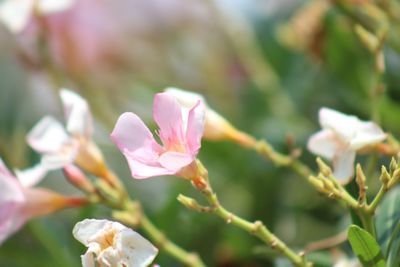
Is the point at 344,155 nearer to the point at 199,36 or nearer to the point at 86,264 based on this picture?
the point at 86,264

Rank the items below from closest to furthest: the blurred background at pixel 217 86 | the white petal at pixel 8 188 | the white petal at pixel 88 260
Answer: the white petal at pixel 88 260 → the white petal at pixel 8 188 → the blurred background at pixel 217 86

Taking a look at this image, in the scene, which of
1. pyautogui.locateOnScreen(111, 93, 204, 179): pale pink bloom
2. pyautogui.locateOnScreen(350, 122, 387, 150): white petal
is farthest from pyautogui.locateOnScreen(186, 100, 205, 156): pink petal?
pyautogui.locateOnScreen(350, 122, 387, 150): white petal

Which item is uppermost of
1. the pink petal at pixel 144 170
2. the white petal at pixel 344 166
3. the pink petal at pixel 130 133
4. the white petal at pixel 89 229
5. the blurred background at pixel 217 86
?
the pink petal at pixel 130 133

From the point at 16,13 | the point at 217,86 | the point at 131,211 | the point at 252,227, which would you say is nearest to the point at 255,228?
the point at 252,227

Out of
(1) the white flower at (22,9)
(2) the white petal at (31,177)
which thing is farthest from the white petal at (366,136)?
(1) the white flower at (22,9)

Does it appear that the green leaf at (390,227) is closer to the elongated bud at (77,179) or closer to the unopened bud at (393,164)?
the unopened bud at (393,164)

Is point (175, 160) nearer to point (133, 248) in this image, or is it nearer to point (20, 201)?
point (133, 248)

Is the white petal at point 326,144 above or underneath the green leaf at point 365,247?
above

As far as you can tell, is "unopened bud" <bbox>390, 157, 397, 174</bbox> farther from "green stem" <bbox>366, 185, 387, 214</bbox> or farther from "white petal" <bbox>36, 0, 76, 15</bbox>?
"white petal" <bbox>36, 0, 76, 15</bbox>
